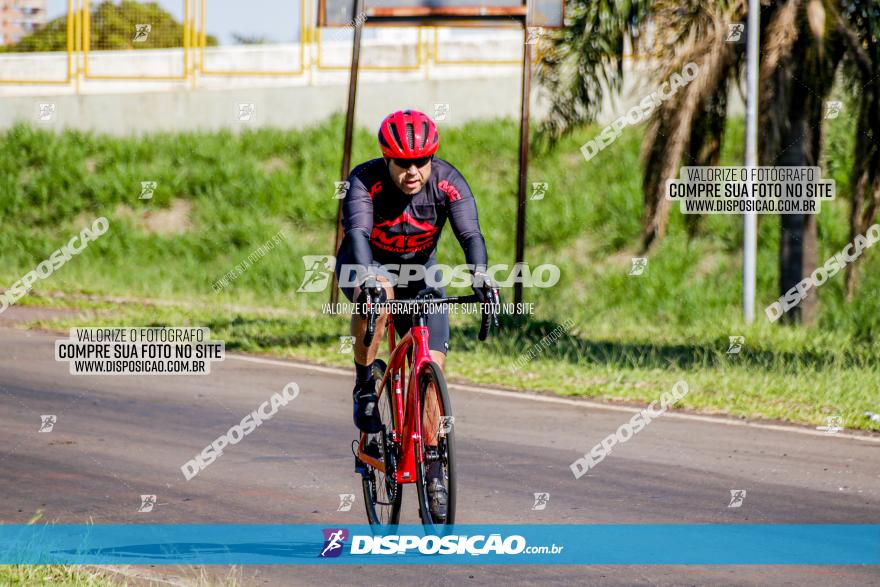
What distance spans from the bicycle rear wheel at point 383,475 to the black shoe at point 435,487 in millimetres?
445

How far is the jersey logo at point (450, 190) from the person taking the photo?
670cm

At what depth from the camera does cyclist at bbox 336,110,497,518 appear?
644 cm

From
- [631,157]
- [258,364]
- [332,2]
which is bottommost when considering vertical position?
[258,364]

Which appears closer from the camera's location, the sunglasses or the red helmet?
the red helmet

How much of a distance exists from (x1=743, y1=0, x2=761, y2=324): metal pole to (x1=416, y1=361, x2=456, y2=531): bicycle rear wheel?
34.7 feet

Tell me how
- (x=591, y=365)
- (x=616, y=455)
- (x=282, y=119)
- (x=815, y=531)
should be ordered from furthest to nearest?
(x=282, y=119) → (x=591, y=365) → (x=616, y=455) → (x=815, y=531)

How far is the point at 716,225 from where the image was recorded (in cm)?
2298

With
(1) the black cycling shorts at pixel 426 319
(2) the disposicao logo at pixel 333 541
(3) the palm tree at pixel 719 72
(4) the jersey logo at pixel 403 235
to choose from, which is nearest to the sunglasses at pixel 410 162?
(4) the jersey logo at pixel 403 235

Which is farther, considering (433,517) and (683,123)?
(683,123)

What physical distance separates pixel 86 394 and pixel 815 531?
7360 millimetres

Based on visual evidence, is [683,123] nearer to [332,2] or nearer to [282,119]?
[332,2]

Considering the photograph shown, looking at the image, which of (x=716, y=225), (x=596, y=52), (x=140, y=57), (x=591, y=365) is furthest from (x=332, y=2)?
(x=140, y=57)

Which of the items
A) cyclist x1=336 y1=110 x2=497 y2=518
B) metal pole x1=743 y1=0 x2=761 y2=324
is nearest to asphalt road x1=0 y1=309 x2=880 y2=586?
cyclist x1=336 y1=110 x2=497 y2=518

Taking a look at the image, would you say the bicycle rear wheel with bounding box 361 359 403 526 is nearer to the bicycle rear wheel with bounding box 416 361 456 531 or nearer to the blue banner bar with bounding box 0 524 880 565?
the blue banner bar with bounding box 0 524 880 565
